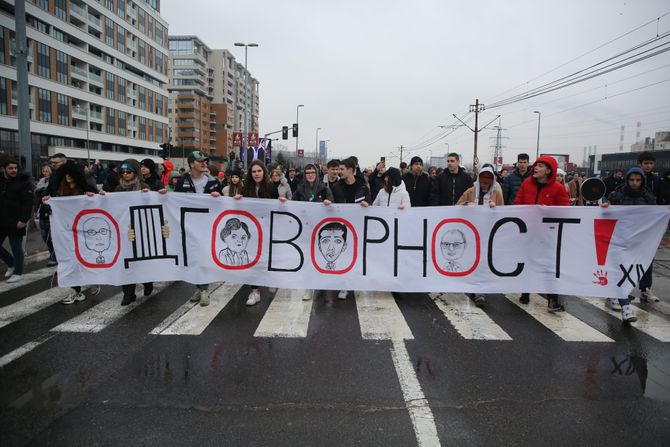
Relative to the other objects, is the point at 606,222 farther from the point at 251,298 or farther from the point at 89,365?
the point at 89,365

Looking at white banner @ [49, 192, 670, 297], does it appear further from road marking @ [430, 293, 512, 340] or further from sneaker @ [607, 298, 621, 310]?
sneaker @ [607, 298, 621, 310]

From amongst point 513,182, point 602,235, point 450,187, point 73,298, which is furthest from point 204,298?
point 513,182

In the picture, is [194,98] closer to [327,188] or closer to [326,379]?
[327,188]

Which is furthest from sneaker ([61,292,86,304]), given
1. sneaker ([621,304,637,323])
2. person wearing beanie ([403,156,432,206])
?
sneaker ([621,304,637,323])

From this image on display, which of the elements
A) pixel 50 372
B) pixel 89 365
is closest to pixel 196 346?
pixel 89 365

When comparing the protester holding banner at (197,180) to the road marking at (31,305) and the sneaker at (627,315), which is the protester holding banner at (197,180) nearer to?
the road marking at (31,305)

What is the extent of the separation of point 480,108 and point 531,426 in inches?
1806

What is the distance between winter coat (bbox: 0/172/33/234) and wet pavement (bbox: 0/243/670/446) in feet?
6.27

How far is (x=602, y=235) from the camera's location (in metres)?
5.87

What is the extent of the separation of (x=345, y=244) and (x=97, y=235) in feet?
11.3

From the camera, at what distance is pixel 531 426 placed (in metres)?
3.14

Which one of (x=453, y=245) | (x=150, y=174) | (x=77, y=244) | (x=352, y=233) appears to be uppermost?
(x=150, y=174)

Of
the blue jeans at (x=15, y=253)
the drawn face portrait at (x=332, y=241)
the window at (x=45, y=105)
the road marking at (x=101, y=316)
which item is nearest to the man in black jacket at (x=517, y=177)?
the drawn face portrait at (x=332, y=241)

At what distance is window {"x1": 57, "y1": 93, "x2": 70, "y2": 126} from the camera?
53284 mm
